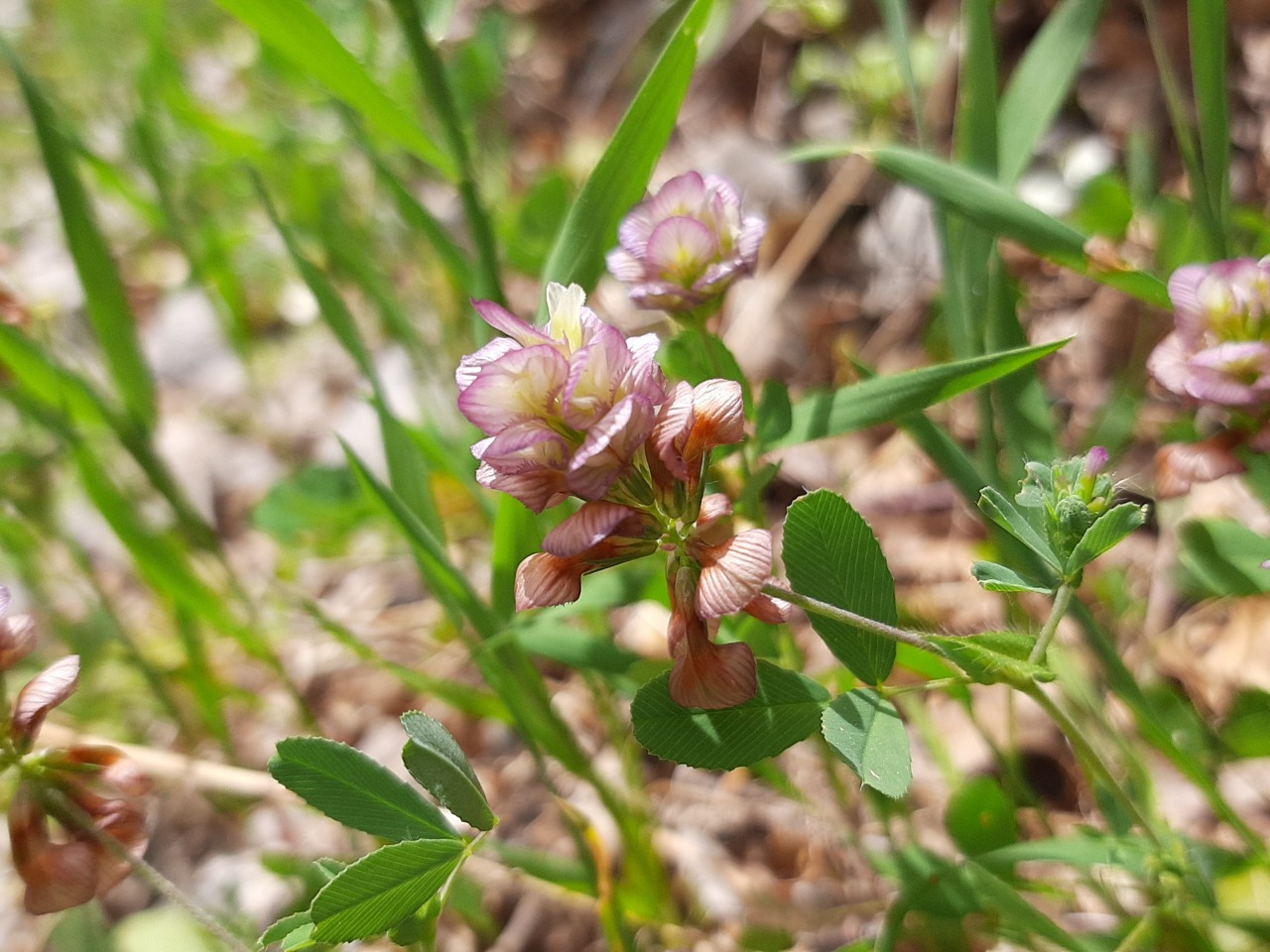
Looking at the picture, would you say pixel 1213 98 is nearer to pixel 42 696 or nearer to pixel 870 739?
pixel 870 739

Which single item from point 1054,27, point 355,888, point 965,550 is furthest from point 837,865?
point 1054,27

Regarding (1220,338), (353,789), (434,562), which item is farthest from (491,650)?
(1220,338)

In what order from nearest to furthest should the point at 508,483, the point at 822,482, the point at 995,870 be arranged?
the point at 508,483, the point at 995,870, the point at 822,482

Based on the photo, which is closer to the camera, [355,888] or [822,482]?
[355,888]

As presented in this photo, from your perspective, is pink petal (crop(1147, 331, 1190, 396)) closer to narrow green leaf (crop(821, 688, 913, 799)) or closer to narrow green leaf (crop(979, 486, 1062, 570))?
narrow green leaf (crop(979, 486, 1062, 570))

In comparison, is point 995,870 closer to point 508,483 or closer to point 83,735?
point 508,483

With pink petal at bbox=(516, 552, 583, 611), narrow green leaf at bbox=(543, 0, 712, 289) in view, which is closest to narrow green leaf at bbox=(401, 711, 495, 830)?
pink petal at bbox=(516, 552, 583, 611)

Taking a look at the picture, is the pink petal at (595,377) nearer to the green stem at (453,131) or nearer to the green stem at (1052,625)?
the green stem at (1052,625)
